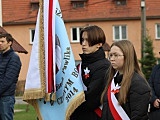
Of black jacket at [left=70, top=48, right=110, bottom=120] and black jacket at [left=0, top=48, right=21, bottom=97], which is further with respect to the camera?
black jacket at [left=0, top=48, right=21, bottom=97]

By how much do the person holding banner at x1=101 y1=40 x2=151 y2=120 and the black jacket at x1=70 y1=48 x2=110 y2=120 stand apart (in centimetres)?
38

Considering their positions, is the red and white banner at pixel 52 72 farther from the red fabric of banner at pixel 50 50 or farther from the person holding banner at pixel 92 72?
the person holding banner at pixel 92 72

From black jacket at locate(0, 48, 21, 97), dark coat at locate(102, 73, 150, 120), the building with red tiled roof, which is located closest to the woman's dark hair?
dark coat at locate(102, 73, 150, 120)

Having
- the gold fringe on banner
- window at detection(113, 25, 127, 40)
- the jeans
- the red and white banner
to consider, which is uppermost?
the red and white banner

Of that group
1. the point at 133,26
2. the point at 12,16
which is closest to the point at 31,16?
the point at 12,16

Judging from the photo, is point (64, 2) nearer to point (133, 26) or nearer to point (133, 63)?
point (133, 26)

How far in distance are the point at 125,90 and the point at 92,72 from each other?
78 cm

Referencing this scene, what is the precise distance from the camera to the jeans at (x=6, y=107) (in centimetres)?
774

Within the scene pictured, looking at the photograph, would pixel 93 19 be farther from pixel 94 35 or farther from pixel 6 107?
pixel 94 35

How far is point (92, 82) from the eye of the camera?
5477 mm

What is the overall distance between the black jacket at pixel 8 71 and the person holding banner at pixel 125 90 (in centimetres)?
281

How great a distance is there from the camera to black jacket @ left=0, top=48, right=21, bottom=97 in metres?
7.59

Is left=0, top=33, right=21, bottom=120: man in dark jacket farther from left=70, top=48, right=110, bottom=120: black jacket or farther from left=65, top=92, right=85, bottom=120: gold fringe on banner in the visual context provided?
left=65, top=92, right=85, bottom=120: gold fringe on banner

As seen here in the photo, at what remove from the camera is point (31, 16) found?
46844 millimetres
